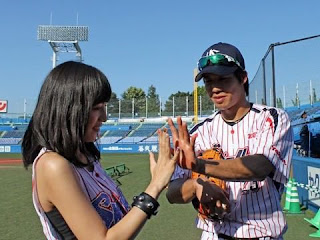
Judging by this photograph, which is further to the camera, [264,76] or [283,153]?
[264,76]

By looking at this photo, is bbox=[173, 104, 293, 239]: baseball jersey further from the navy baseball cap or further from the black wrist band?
the black wrist band

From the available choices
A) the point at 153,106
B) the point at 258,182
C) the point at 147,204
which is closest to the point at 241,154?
the point at 258,182

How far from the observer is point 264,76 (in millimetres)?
9703

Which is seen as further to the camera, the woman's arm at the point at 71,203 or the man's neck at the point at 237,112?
the man's neck at the point at 237,112

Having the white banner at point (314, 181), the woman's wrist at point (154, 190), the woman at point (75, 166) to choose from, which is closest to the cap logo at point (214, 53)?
the woman at point (75, 166)

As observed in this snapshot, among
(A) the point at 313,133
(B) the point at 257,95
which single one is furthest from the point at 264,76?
(A) the point at 313,133

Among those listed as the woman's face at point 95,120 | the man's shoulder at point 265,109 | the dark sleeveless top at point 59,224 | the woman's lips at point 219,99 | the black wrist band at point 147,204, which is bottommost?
the dark sleeveless top at point 59,224

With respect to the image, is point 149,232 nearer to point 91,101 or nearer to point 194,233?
point 194,233

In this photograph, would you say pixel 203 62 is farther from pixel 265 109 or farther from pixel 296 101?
pixel 296 101

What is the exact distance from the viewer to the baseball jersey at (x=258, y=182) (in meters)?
Result: 2.07

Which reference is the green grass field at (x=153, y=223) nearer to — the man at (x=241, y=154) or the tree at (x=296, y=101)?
the man at (x=241, y=154)

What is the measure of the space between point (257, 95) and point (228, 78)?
8967 millimetres

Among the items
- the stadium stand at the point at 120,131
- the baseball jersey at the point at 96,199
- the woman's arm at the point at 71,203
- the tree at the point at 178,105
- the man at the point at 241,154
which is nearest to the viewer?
the woman's arm at the point at 71,203

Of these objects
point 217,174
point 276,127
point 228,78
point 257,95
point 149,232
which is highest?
point 257,95
